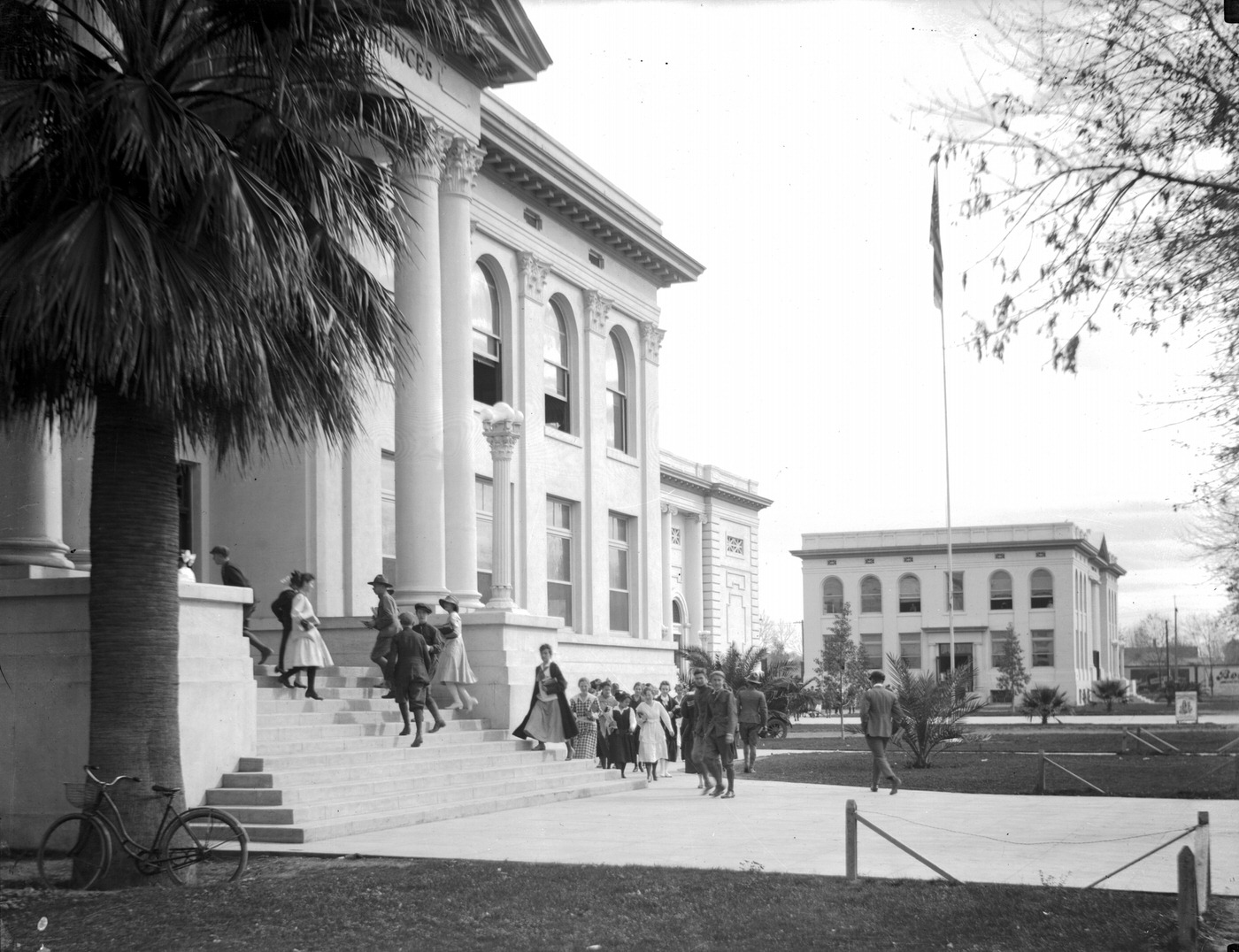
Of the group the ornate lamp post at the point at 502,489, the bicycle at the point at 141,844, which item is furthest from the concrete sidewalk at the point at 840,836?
the ornate lamp post at the point at 502,489

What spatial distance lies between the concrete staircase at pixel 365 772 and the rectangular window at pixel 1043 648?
78.2m

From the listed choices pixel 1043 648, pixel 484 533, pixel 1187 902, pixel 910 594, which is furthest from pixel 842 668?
pixel 1187 902

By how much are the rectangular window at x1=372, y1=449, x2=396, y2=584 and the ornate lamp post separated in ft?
10.8

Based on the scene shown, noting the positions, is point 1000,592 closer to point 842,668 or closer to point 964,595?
point 964,595

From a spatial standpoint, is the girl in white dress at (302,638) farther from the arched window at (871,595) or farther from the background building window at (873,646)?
the arched window at (871,595)

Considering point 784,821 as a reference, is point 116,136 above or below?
above

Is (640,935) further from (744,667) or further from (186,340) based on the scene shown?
(744,667)

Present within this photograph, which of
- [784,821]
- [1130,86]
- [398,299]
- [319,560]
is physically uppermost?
[398,299]

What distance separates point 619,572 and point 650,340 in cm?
656

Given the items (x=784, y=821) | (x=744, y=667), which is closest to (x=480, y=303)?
(x=744, y=667)

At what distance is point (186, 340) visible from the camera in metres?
10.8

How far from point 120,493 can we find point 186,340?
6.17ft

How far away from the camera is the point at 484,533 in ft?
100.0

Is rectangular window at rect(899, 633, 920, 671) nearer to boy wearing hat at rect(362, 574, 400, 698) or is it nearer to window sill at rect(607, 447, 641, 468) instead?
window sill at rect(607, 447, 641, 468)
